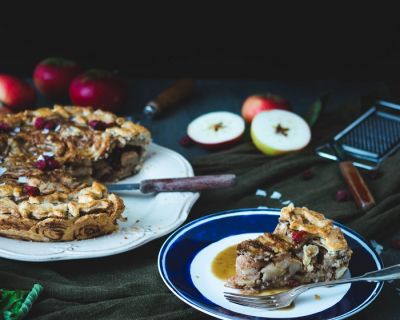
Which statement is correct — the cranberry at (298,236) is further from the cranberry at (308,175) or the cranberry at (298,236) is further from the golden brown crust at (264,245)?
the cranberry at (308,175)

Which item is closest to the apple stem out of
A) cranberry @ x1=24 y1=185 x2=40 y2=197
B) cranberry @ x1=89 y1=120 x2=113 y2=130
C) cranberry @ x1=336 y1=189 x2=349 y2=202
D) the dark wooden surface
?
the dark wooden surface

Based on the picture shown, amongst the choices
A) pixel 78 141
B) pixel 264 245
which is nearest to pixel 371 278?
pixel 264 245

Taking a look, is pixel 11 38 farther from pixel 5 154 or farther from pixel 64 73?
pixel 5 154

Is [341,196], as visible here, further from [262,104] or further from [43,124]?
[43,124]

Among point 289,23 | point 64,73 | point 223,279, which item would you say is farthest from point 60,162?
point 289,23

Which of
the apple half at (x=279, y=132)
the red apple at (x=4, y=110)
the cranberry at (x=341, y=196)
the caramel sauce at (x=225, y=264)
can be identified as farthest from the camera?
the red apple at (x=4, y=110)

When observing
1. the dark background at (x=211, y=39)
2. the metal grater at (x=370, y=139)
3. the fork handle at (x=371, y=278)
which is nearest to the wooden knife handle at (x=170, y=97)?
the dark background at (x=211, y=39)
